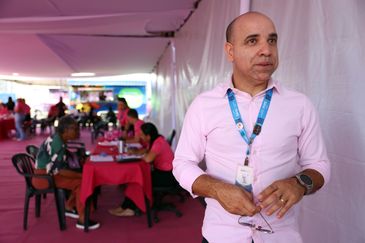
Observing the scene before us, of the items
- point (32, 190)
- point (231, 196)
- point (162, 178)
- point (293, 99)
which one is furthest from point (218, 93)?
point (32, 190)

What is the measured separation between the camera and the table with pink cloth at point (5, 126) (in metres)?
11.5

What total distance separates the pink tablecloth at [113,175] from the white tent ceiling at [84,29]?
1759 millimetres

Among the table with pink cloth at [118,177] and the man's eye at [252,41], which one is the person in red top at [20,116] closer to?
the table with pink cloth at [118,177]

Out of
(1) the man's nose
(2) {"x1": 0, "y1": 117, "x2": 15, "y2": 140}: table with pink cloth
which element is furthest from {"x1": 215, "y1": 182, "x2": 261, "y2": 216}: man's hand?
(2) {"x1": 0, "y1": 117, "x2": 15, "y2": 140}: table with pink cloth

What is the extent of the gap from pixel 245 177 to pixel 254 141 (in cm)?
11

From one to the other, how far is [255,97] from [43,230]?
3.09 meters

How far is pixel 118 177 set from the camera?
3.35 meters

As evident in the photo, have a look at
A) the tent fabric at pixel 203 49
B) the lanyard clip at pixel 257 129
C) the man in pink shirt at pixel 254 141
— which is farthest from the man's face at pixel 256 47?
the tent fabric at pixel 203 49

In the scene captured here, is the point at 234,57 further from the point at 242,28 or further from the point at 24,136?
the point at 24,136

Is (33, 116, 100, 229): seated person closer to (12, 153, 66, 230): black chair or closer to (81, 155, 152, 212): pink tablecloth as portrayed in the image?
(12, 153, 66, 230): black chair

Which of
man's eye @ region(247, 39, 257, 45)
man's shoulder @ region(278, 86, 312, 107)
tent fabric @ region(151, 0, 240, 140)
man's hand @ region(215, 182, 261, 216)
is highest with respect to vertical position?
tent fabric @ region(151, 0, 240, 140)

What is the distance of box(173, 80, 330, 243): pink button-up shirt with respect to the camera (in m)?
1.02

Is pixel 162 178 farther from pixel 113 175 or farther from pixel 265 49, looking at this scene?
pixel 265 49

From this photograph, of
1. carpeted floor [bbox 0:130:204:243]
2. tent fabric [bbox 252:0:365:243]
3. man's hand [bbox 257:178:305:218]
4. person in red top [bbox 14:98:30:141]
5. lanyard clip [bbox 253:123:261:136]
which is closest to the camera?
man's hand [bbox 257:178:305:218]
